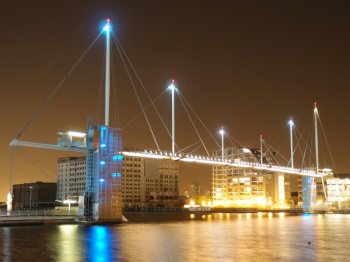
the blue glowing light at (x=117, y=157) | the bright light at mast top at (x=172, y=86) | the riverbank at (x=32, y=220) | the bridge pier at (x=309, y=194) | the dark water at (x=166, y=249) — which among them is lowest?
the dark water at (x=166, y=249)

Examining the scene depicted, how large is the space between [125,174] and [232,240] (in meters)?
132

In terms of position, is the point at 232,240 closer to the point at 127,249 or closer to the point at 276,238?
the point at 276,238

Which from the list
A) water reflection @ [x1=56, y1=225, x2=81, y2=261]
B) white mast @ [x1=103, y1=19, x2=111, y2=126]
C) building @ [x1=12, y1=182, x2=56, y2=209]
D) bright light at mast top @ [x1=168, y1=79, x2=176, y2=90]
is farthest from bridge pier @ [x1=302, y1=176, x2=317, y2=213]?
building @ [x1=12, y1=182, x2=56, y2=209]

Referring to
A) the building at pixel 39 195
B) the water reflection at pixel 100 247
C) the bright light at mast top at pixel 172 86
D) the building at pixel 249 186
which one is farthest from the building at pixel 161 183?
the water reflection at pixel 100 247

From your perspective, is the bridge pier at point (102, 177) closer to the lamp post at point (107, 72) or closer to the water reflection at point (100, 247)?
the lamp post at point (107, 72)

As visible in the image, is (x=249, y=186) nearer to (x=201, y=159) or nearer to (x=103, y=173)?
(x=201, y=159)

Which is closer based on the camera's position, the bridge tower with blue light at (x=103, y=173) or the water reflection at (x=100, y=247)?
the water reflection at (x=100, y=247)

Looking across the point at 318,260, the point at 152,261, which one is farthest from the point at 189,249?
the point at 318,260

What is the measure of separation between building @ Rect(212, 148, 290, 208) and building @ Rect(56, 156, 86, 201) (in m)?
40.5

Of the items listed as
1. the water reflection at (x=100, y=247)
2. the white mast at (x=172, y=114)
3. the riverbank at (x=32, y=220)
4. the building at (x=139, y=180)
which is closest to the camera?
the water reflection at (x=100, y=247)

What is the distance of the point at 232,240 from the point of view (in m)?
31.6

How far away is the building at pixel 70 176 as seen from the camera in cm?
14762

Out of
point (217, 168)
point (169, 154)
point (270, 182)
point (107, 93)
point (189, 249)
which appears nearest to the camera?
point (189, 249)

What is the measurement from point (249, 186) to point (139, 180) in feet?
123
